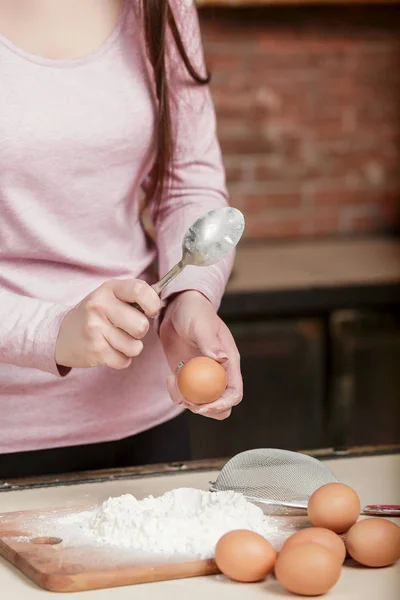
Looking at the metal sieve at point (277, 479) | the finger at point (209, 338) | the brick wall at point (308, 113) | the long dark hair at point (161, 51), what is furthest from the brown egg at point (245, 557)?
the brick wall at point (308, 113)

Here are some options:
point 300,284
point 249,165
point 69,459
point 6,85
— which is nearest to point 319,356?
point 300,284

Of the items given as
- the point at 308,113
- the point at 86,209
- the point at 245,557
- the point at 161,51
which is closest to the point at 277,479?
the point at 245,557

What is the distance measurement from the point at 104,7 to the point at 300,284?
139 cm

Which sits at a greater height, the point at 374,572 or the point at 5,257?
the point at 5,257

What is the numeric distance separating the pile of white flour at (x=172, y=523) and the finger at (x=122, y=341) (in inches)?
5.9

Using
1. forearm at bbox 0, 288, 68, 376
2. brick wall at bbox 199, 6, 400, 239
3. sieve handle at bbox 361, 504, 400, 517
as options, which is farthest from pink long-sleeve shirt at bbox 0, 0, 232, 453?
brick wall at bbox 199, 6, 400, 239

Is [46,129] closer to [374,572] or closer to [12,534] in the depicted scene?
[12,534]

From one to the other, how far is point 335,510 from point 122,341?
10.6 inches

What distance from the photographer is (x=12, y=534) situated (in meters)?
1.00

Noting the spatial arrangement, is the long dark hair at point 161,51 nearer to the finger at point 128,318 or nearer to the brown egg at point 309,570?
the finger at point 128,318

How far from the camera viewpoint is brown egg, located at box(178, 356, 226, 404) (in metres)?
1.10

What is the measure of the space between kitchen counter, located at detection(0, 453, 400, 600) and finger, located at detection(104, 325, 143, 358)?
20 cm

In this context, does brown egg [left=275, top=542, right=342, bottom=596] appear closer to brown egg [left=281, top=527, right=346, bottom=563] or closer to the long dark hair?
brown egg [left=281, top=527, right=346, bottom=563]

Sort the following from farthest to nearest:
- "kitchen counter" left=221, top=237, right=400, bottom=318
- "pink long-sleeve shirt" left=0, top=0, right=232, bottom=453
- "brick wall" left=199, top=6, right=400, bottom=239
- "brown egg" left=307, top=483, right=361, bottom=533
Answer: "brick wall" left=199, top=6, right=400, bottom=239 → "kitchen counter" left=221, top=237, right=400, bottom=318 → "pink long-sleeve shirt" left=0, top=0, right=232, bottom=453 → "brown egg" left=307, top=483, right=361, bottom=533
